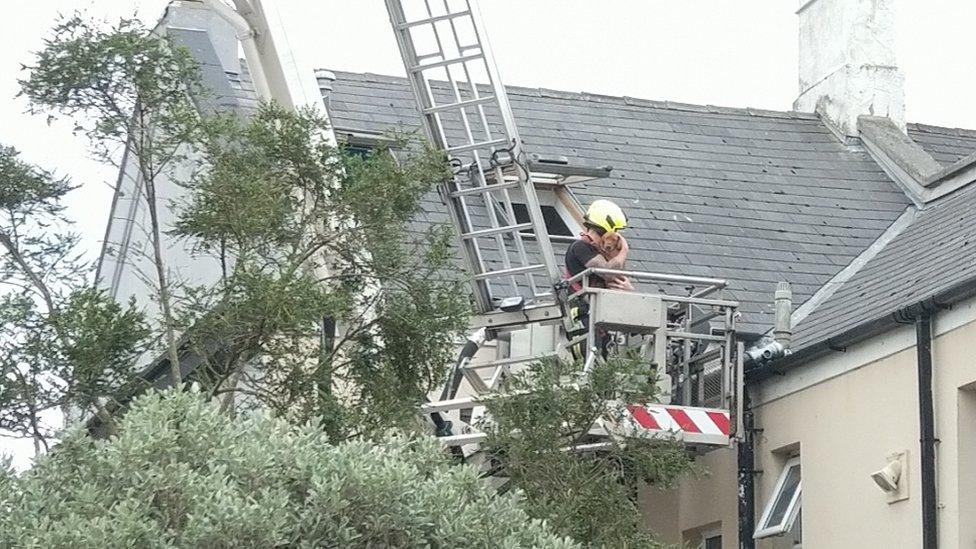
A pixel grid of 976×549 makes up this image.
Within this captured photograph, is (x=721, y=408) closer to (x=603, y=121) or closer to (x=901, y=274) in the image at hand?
(x=901, y=274)

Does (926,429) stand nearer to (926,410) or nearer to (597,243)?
(926,410)

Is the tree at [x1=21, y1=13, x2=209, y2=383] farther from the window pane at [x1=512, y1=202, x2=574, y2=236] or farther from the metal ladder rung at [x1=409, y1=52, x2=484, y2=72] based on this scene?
the window pane at [x1=512, y1=202, x2=574, y2=236]

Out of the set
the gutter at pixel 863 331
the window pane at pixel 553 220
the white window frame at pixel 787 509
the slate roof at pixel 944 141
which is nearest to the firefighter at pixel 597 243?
the gutter at pixel 863 331

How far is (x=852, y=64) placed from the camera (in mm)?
25594

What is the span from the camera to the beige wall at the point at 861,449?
53.7 feet

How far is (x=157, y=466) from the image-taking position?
1148cm

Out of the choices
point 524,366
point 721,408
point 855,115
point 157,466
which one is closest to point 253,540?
point 157,466

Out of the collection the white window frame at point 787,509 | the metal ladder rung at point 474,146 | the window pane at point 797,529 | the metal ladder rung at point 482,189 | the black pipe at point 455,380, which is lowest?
the window pane at point 797,529

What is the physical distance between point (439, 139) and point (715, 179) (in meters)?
5.87

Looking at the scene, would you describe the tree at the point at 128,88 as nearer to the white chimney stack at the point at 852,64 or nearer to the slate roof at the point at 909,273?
the slate roof at the point at 909,273

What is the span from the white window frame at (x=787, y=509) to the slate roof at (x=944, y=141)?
7.13m

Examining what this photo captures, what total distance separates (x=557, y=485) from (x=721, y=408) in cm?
387

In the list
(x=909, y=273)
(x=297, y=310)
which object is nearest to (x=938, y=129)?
(x=909, y=273)

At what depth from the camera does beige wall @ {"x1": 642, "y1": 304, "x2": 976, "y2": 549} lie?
53.7ft
